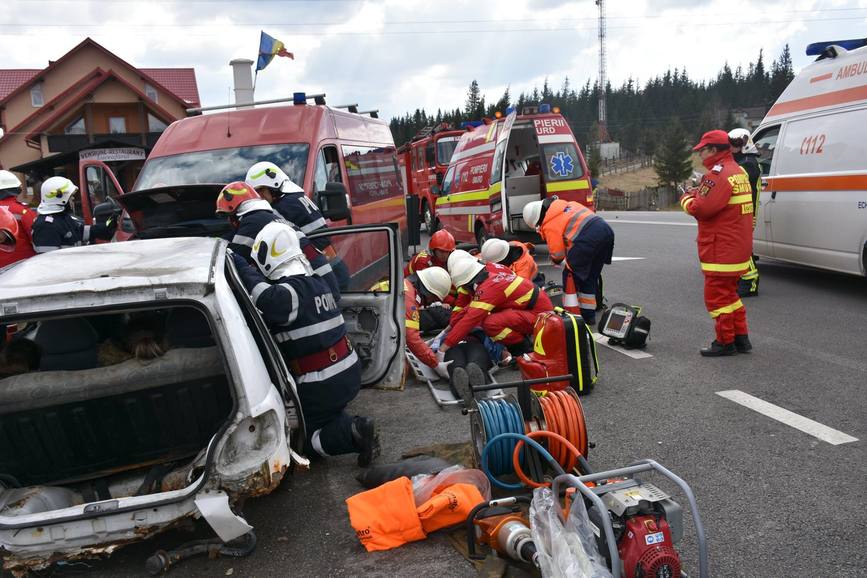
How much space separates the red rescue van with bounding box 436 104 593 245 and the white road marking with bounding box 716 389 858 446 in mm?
5437

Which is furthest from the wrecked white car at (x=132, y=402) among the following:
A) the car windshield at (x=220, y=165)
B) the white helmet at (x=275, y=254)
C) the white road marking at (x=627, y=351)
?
the white road marking at (x=627, y=351)

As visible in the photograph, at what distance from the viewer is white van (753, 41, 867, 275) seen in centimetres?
712

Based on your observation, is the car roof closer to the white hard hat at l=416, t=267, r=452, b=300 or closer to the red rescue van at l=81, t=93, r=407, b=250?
the red rescue van at l=81, t=93, r=407, b=250

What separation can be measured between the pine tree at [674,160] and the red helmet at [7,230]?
5567cm

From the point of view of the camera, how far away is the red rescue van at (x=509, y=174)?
10.8 metres

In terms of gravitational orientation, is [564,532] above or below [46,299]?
below

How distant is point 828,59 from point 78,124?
110ft

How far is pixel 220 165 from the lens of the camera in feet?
21.5

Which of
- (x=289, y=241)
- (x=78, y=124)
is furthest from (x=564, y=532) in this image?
(x=78, y=124)

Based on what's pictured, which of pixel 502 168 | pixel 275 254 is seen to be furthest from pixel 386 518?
pixel 502 168

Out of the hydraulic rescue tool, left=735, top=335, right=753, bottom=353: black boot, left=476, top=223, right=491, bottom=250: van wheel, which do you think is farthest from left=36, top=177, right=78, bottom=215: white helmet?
left=476, top=223, right=491, bottom=250: van wheel

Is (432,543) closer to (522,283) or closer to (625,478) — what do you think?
(625,478)

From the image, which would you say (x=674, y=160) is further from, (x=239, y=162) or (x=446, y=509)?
(x=446, y=509)

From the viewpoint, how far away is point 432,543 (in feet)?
10.6
